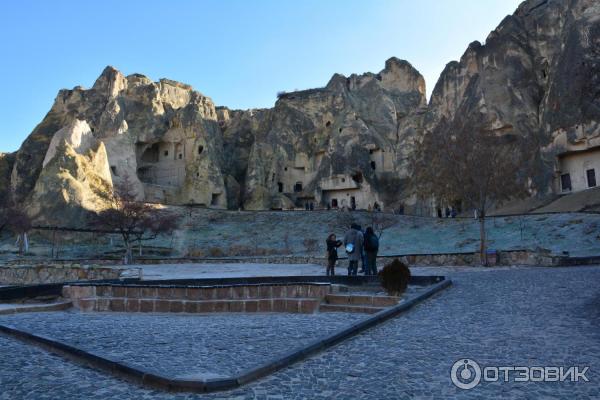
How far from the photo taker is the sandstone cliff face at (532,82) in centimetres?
3580

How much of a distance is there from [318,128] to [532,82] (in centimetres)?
2476

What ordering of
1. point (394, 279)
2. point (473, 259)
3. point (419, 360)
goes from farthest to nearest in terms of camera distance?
point (473, 259), point (394, 279), point (419, 360)

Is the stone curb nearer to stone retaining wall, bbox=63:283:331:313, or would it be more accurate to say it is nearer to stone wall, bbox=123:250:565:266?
stone retaining wall, bbox=63:283:331:313

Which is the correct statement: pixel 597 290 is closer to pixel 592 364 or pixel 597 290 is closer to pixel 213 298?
pixel 592 364

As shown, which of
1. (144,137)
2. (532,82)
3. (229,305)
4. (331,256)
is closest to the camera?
(229,305)

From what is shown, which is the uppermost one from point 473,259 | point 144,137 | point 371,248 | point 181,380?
point 144,137

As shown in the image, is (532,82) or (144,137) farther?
(144,137)

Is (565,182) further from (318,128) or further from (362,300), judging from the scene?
(362,300)

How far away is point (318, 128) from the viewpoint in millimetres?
58125

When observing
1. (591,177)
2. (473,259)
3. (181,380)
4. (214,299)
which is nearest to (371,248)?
(214,299)

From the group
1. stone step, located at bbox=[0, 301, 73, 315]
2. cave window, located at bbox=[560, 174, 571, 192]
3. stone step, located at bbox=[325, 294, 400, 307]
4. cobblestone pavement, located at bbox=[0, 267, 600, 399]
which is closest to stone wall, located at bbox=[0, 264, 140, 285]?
stone step, located at bbox=[0, 301, 73, 315]

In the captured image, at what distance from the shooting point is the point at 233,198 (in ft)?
180

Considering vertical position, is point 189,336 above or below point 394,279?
below

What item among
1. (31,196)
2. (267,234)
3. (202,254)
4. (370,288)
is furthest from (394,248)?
(31,196)
